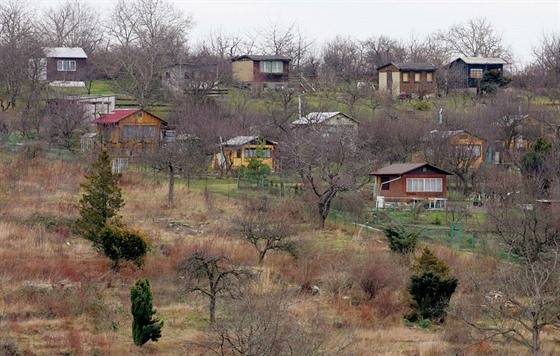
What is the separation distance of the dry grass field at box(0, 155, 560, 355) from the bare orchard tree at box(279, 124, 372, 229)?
3.22 ft

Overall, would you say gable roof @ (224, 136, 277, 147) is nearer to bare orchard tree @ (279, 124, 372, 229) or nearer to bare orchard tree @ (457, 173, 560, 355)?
bare orchard tree @ (279, 124, 372, 229)

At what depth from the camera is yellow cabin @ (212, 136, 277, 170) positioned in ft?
133

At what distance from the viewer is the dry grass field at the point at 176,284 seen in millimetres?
18219

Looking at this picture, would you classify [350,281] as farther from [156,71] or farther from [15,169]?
[156,71]

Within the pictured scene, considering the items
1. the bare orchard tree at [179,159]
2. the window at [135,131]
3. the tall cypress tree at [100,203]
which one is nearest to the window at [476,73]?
the window at [135,131]

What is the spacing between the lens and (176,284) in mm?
22016

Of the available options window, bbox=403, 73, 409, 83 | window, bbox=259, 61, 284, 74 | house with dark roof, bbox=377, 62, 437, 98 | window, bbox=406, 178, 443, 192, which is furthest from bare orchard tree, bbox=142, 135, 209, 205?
window, bbox=403, 73, 409, 83

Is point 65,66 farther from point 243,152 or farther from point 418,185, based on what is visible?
point 418,185

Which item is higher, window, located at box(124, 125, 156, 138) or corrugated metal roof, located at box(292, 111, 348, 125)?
corrugated metal roof, located at box(292, 111, 348, 125)

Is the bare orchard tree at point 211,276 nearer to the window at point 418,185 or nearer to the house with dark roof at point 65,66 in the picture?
the window at point 418,185

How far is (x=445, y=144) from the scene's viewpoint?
129 ft

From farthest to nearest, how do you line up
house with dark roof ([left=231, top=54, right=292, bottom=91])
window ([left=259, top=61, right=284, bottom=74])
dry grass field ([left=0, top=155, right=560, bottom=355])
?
window ([left=259, top=61, right=284, bottom=74]) → house with dark roof ([left=231, top=54, right=292, bottom=91]) → dry grass field ([left=0, top=155, right=560, bottom=355])

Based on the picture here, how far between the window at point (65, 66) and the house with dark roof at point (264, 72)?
996 cm

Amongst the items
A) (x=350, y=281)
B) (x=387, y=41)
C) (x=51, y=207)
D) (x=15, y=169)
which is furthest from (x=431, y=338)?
(x=387, y=41)
